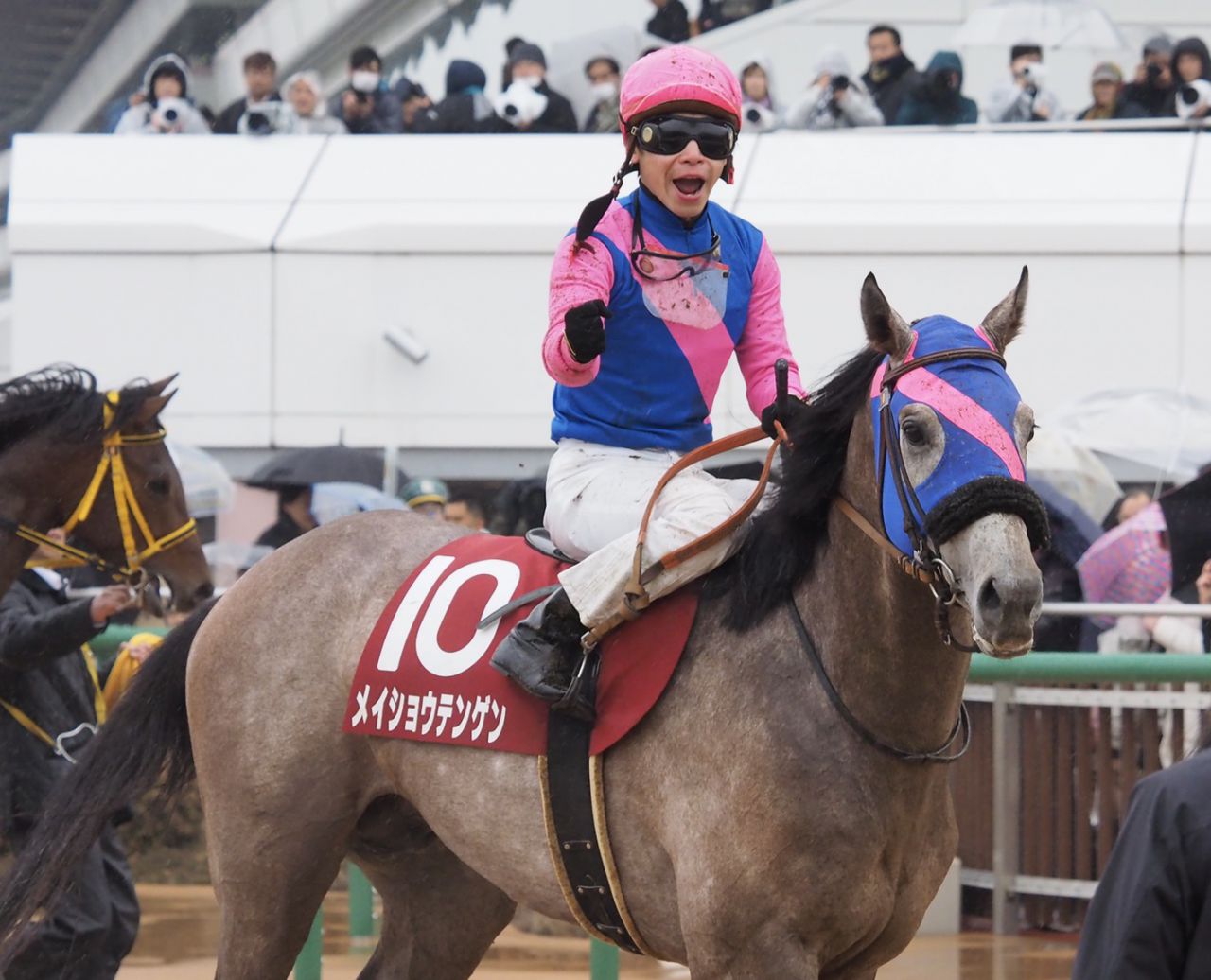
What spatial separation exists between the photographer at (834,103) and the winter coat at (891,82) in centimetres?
11

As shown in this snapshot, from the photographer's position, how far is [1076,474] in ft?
29.3

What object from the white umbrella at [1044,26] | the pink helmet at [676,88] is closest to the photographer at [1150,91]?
the white umbrella at [1044,26]

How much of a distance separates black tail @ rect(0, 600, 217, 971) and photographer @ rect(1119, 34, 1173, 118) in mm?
8895

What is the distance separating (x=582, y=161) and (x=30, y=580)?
6.70m

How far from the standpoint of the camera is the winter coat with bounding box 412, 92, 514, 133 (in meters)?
12.4

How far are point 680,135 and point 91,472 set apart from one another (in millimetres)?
2468

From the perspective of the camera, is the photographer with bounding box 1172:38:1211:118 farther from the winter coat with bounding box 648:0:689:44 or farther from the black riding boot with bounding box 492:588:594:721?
the black riding boot with bounding box 492:588:594:721

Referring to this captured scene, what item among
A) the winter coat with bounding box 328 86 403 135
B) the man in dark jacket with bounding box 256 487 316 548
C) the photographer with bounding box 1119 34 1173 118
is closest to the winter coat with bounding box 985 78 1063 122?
the photographer with bounding box 1119 34 1173 118

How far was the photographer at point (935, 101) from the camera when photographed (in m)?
12.0

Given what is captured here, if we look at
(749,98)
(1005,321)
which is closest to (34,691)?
(1005,321)

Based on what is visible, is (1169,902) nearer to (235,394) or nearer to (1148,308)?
(1148,308)

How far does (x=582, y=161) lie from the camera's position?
462 inches

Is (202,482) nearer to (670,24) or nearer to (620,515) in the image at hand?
(670,24)

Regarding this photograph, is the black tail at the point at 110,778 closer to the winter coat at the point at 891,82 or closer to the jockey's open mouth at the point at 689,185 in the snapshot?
the jockey's open mouth at the point at 689,185
